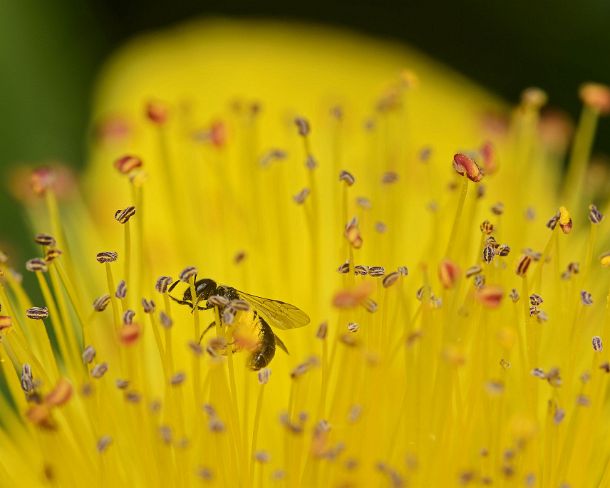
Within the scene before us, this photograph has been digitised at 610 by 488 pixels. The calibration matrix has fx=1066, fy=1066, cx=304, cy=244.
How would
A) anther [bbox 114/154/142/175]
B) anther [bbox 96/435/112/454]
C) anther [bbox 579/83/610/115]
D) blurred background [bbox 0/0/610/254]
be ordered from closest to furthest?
1. anther [bbox 96/435/112/454]
2. anther [bbox 114/154/142/175]
3. anther [bbox 579/83/610/115]
4. blurred background [bbox 0/0/610/254]

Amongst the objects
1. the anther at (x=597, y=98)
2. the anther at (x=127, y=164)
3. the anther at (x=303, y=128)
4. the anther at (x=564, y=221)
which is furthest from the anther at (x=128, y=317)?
the anther at (x=597, y=98)

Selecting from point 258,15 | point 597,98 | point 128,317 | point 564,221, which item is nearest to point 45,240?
point 128,317

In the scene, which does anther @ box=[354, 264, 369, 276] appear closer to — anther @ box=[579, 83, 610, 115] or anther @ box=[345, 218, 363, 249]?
anther @ box=[345, 218, 363, 249]

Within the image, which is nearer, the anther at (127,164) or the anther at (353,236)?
the anther at (353,236)

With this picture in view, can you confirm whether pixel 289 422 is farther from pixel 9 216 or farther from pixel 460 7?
pixel 460 7

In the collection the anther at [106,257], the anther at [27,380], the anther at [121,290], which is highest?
the anther at [106,257]

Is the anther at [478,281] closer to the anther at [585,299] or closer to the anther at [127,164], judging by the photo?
the anther at [585,299]

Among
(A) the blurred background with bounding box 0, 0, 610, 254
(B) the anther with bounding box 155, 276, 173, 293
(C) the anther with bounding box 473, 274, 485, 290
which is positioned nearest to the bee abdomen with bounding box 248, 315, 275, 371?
(B) the anther with bounding box 155, 276, 173, 293

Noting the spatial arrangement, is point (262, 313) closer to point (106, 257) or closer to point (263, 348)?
point (263, 348)

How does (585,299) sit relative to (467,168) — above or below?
below
